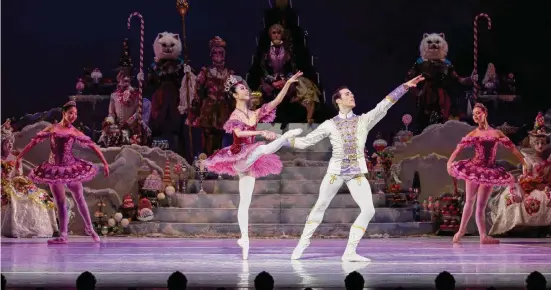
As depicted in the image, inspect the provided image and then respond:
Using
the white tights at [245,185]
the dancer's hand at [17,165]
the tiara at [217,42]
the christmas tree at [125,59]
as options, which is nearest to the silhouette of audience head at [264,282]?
the white tights at [245,185]

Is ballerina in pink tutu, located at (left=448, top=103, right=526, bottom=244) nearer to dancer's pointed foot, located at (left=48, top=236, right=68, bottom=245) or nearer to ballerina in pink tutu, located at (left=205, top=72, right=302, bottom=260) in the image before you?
ballerina in pink tutu, located at (left=205, top=72, right=302, bottom=260)

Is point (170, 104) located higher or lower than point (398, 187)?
higher

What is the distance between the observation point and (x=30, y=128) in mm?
12789

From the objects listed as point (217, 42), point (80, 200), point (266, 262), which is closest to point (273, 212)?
point (80, 200)

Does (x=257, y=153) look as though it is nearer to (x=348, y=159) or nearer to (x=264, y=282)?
(x=348, y=159)

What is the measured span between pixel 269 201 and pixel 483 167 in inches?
105

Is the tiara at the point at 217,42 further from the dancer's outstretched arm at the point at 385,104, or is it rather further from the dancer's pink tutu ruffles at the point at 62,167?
the dancer's outstretched arm at the point at 385,104

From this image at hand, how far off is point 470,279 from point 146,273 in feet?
7.52

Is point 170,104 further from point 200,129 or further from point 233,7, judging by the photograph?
point 233,7

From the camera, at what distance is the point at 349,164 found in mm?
8312

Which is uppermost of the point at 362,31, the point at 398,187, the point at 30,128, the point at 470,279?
the point at 362,31

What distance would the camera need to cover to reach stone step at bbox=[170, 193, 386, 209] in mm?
11734

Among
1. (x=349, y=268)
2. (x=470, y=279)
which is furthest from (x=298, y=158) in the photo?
(x=470, y=279)

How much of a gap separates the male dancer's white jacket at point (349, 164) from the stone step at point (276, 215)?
10.1 ft
